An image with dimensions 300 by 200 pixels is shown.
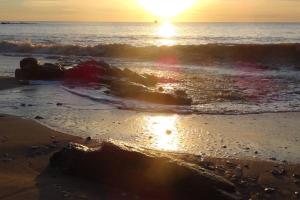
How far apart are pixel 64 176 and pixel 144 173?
93cm

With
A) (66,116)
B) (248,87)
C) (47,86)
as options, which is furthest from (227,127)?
(47,86)

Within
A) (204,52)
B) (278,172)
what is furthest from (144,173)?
(204,52)

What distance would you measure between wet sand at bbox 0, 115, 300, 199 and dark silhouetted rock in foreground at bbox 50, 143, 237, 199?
0.13 meters

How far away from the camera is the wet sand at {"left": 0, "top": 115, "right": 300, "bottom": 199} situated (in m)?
4.54

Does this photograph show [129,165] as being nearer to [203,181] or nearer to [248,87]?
[203,181]

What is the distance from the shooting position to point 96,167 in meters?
5.00

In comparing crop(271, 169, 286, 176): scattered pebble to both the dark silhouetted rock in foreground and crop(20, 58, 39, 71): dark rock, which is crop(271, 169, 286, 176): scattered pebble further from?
crop(20, 58, 39, 71): dark rock

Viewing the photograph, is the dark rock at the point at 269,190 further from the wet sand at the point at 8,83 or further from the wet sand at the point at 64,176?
the wet sand at the point at 8,83

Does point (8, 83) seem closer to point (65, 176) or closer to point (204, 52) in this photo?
point (65, 176)

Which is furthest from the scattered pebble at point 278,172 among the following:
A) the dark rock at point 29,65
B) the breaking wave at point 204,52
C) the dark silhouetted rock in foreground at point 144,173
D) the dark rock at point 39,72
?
the breaking wave at point 204,52

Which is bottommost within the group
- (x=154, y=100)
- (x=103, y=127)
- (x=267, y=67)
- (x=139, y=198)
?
(x=139, y=198)

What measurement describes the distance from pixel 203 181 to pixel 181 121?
13.0ft

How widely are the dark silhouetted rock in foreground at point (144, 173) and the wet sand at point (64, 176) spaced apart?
13cm

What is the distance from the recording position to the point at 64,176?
5023mm
